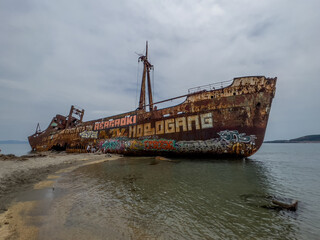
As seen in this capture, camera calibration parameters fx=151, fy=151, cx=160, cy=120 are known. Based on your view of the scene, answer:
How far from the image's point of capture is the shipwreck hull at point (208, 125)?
10.6 m

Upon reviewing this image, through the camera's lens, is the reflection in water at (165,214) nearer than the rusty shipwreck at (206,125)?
Yes

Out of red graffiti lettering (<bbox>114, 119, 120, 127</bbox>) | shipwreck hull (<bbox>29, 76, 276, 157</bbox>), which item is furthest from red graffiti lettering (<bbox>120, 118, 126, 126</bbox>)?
red graffiti lettering (<bbox>114, 119, 120, 127</bbox>)

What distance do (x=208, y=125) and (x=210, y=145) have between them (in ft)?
4.91

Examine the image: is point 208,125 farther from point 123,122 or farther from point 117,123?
point 117,123

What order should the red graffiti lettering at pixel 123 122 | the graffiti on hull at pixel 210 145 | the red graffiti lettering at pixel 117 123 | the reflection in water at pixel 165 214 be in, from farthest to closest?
1. the red graffiti lettering at pixel 117 123
2. the red graffiti lettering at pixel 123 122
3. the graffiti on hull at pixel 210 145
4. the reflection in water at pixel 165 214

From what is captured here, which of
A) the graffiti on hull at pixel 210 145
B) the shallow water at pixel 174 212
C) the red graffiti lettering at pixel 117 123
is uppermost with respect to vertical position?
the red graffiti lettering at pixel 117 123

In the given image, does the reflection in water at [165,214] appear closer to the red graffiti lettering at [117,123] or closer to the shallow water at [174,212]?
the shallow water at [174,212]

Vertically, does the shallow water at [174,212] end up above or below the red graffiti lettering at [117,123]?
below

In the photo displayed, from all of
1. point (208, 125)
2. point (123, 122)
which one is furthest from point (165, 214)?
point (123, 122)

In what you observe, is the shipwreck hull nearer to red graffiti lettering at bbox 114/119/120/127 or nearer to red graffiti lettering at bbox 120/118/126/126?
red graffiti lettering at bbox 120/118/126/126

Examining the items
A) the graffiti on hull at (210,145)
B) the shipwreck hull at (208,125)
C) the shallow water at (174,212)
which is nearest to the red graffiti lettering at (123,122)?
the shipwreck hull at (208,125)

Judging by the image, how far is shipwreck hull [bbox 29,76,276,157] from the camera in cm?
1055

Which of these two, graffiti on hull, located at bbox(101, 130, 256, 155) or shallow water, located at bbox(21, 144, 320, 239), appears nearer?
shallow water, located at bbox(21, 144, 320, 239)

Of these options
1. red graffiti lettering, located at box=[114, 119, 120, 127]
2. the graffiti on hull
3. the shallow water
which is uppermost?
red graffiti lettering, located at box=[114, 119, 120, 127]
